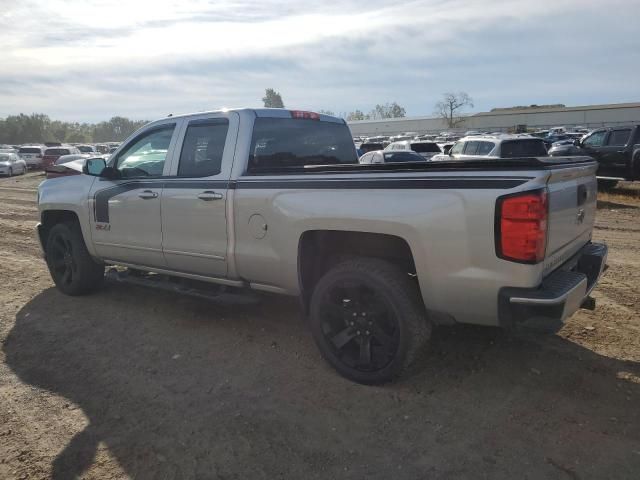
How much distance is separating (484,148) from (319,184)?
1161 cm

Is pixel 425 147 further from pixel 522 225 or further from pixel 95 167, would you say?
pixel 522 225

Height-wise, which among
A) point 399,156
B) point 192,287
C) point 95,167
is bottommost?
point 192,287

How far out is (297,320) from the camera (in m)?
5.06

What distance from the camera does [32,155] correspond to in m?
34.6

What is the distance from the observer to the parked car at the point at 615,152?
14141mm

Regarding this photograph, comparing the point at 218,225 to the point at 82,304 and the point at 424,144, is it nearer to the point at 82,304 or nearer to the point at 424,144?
the point at 82,304

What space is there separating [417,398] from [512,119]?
111204mm

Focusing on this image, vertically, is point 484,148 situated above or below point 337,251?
above

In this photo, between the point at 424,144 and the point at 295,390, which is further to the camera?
the point at 424,144

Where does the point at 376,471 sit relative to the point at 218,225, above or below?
below

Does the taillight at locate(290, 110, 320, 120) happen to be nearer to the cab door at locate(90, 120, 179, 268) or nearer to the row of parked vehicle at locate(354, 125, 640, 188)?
the cab door at locate(90, 120, 179, 268)

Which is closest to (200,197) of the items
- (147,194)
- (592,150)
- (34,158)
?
(147,194)

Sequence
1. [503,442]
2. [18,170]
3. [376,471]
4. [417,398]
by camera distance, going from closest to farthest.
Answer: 1. [376,471]
2. [503,442]
3. [417,398]
4. [18,170]

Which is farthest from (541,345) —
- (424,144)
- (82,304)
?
(424,144)
